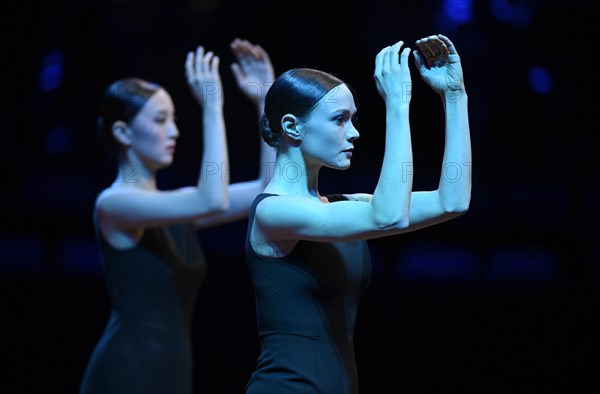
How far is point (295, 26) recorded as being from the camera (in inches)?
113

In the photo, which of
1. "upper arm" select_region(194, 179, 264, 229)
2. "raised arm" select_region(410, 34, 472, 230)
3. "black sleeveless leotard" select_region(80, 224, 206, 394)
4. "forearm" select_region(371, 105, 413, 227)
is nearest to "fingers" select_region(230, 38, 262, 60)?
"upper arm" select_region(194, 179, 264, 229)

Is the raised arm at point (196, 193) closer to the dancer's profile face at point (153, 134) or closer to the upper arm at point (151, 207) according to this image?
the upper arm at point (151, 207)

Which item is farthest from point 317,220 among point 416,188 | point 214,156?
point 416,188

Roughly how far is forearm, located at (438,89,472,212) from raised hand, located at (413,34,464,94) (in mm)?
47

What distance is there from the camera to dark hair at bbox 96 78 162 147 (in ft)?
8.09

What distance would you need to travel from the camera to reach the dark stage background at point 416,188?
2775 mm

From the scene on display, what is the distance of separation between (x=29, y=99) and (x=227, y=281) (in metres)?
1.12

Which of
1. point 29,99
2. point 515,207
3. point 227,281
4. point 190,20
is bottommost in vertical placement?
point 227,281

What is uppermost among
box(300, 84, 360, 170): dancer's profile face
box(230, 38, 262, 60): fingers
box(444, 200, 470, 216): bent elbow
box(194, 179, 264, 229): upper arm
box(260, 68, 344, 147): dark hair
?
box(230, 38, 262, 60): fingers

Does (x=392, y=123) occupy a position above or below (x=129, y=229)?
above

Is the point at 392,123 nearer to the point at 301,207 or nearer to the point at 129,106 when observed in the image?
the point at 301,207

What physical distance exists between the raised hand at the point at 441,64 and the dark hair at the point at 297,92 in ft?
0.60

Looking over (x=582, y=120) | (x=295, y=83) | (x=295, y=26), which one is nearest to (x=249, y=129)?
(x=295, y=26)

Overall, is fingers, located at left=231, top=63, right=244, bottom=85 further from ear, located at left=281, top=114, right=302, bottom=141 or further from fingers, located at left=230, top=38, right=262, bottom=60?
ear, located at left=281, top=114, right=302, bottom=141
